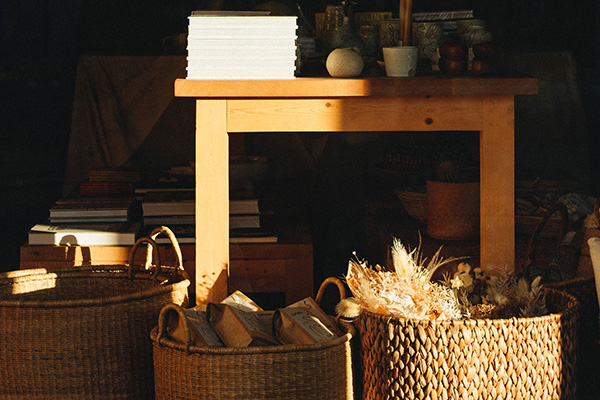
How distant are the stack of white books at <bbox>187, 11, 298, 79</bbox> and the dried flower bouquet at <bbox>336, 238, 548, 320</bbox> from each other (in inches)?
20.0

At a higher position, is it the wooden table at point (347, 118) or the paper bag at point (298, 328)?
the wooden table at point (347, 118)

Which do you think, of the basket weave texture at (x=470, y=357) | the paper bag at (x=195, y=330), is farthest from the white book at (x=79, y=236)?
the basket weave texture at (x=470, y=357)

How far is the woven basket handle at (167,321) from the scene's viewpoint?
4.94ft

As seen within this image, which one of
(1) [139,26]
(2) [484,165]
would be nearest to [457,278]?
(2) [484,165]

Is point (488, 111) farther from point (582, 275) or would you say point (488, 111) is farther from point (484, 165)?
point (582, 275)

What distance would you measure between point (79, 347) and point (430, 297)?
0.78m

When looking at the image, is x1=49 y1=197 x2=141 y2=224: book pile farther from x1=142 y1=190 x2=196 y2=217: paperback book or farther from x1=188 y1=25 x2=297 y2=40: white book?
x1=188 y1=25 x2=297 y2=40: white book

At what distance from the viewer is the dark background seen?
2.62 metres

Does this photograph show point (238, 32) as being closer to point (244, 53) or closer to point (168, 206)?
point (244, 53)

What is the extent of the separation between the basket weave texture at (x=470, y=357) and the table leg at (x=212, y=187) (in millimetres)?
423

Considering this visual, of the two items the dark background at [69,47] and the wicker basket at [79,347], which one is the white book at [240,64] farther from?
the dark background at [69,47]

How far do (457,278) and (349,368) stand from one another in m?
0.32

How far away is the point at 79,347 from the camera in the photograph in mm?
1682

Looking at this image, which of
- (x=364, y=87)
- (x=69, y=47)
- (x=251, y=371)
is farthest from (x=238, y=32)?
(x=69, y=47)
